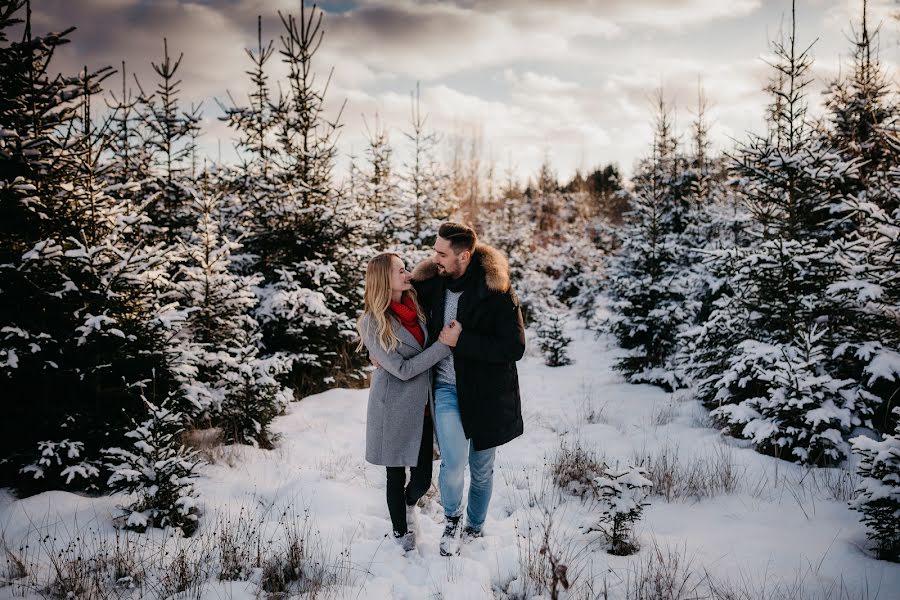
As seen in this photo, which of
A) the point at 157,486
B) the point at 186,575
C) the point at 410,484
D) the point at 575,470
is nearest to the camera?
the point at 186,575

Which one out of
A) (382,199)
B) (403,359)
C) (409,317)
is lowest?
(403,359)

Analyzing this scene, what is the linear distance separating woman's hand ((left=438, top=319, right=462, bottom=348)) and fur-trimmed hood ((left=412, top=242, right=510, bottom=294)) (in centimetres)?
38

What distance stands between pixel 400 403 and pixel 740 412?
4.24 meters

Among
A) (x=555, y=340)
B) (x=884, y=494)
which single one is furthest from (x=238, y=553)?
(x=555, y=340)

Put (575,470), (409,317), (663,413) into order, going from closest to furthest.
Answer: (409,317) → (575,470) → (663,413)

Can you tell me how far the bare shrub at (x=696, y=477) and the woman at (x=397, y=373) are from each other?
240cm

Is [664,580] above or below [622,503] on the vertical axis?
below

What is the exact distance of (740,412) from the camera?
209 inches

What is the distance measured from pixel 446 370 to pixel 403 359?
364mm

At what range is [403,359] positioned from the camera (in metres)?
3.27

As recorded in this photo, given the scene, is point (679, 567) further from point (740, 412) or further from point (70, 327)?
point (70, 327)

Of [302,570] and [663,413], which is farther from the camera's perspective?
[663,413]

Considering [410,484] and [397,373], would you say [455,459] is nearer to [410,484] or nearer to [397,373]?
[410,484]

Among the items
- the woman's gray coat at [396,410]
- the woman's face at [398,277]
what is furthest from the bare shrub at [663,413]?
the woman's face at [398,277]
